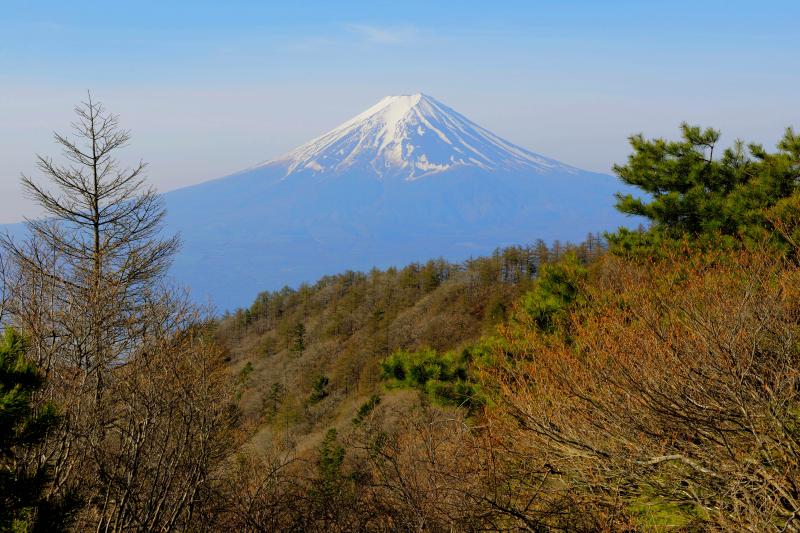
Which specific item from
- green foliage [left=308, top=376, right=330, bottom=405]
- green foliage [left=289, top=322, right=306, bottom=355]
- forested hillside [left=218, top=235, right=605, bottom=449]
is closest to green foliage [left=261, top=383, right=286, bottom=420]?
forested hillside [left=218, top=235, right=605, bottom=449]

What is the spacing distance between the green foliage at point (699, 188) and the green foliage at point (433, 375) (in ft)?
19.5

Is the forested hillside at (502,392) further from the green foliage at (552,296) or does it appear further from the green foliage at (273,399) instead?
the green foliage at (273,399)

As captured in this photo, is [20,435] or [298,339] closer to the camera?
[20,435]

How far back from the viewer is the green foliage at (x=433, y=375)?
14078 mm

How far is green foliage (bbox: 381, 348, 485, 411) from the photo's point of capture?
14.1 metres

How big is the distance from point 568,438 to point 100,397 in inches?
233

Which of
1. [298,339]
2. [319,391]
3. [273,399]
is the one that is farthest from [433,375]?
[298,339]

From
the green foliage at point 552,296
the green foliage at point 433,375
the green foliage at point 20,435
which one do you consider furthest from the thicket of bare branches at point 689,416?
the green foliage at point 20,435

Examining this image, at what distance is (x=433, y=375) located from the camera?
14453 mm

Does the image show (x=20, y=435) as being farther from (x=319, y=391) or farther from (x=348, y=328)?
(x=348, y=328)

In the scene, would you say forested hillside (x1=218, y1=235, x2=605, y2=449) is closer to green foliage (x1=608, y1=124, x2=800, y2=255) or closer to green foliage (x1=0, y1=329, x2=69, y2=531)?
green foliage (x1=608, y1=124, x2=800, y2=255)

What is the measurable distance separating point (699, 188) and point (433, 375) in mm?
9030

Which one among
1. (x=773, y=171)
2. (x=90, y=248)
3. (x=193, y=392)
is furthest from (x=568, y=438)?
(x=773, y=171)

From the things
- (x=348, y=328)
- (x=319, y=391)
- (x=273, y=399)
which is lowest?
(x=273, y=399)
